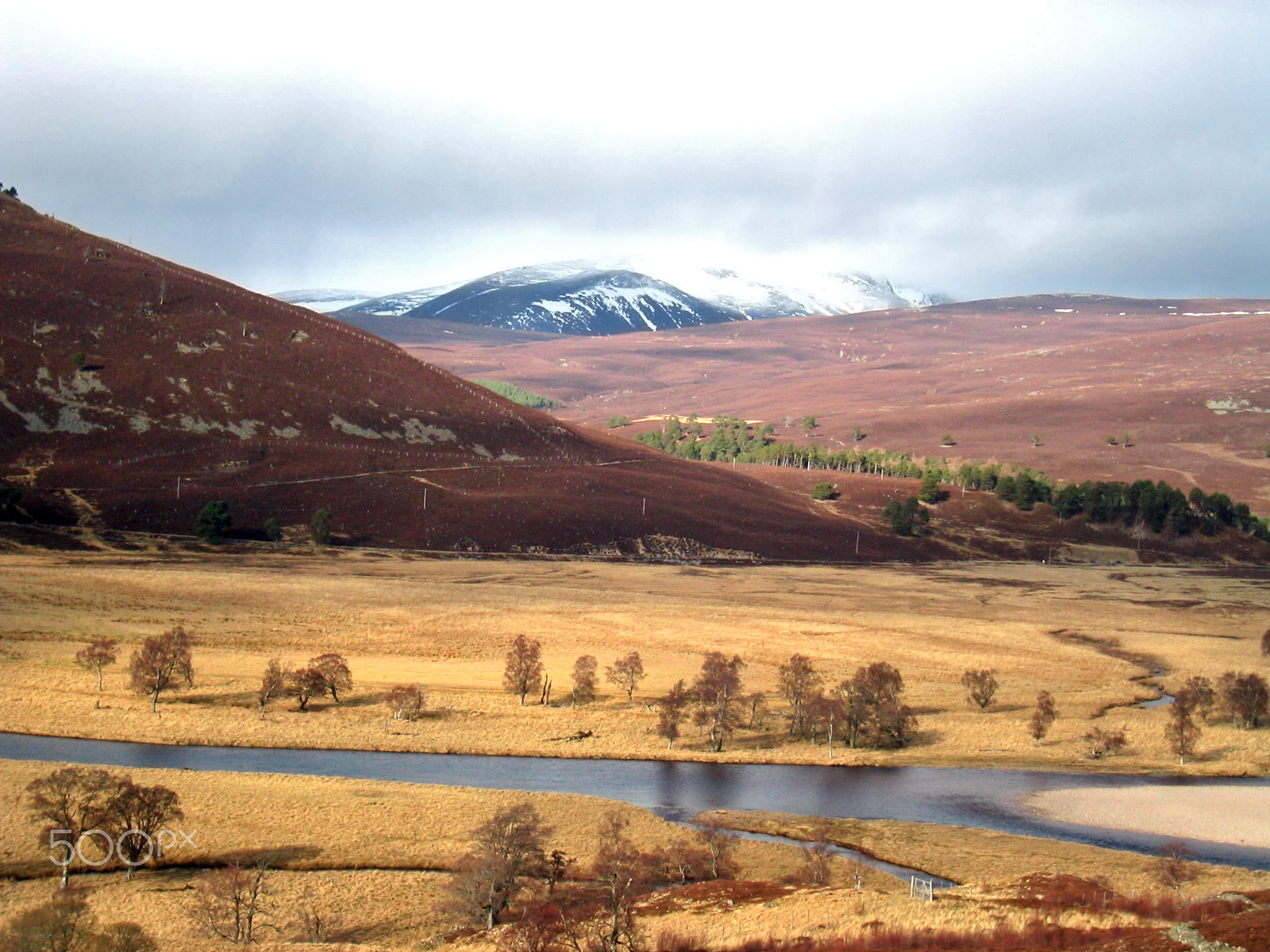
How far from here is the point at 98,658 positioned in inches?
2496

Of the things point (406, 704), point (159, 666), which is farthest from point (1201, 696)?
point (159, 666)

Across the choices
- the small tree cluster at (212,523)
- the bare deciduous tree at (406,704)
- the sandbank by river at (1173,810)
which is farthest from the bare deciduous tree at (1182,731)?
the small tree cluster at (212,523)

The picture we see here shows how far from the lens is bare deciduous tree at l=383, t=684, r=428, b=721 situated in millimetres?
60875

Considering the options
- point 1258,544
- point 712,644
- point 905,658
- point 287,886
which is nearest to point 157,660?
point 287,886

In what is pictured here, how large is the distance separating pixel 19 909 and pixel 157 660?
29.6m

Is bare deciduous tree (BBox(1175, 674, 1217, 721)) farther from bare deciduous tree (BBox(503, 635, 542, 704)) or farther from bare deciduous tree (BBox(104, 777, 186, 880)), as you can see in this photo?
bare deciduous tree (BBox(104, 777, 186, 880))

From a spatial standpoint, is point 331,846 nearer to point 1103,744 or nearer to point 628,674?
point 628,674

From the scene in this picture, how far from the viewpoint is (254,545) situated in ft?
436

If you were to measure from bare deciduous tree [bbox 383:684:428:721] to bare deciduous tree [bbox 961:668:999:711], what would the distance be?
111 feet

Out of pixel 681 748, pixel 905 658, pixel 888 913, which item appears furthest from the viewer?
pixel 905 658

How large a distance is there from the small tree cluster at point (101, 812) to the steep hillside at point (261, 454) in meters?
102

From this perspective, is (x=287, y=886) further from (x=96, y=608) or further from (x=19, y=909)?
(x=96, y=608)

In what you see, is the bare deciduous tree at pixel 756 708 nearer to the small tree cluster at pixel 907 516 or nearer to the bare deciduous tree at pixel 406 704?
the bare deciduous tree at pixel 406 704

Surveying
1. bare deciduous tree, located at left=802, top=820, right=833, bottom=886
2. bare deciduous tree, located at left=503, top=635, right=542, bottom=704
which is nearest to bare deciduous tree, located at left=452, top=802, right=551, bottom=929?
bare deciduous tree, located at left=802, top=820, right=833, bottom=886
